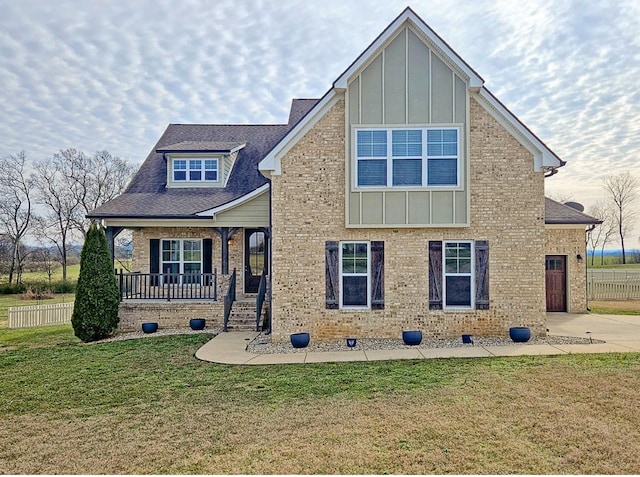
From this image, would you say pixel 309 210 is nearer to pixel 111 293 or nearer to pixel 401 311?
pixel 401 311

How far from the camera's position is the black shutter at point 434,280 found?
11.8 meters

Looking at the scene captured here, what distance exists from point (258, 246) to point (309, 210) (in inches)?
213

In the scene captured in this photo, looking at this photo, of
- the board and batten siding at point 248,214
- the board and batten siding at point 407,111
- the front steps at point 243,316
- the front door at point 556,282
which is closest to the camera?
the board and batten siding at point 407,111

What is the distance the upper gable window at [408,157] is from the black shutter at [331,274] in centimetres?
197

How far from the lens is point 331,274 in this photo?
11.8 meters

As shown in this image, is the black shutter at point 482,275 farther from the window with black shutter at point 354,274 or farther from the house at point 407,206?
the window with black shutter at point 354,274

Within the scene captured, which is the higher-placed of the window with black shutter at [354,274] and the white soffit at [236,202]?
the white soffit at [236,202]

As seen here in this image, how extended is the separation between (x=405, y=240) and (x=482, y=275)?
2.38 meters

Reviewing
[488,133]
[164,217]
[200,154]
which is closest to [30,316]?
[164,217]

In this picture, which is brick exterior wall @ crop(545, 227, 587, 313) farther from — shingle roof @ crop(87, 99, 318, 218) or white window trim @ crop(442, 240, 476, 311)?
shingle roof @ crop(87, 99, 318, 218)

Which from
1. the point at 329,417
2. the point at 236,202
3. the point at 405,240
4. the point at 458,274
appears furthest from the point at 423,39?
the point at 329,417

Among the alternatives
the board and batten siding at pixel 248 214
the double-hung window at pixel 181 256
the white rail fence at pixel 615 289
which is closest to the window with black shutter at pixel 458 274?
the board and batten siding at pixel 248 214

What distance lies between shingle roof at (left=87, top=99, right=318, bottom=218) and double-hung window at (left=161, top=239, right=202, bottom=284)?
153 centimetres

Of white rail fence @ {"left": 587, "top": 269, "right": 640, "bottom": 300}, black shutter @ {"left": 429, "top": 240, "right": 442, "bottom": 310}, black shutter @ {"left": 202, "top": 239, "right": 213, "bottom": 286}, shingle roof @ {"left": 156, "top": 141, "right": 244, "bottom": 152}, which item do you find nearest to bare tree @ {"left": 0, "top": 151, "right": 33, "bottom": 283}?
shingle roof @ {"left": 156, "top": 141, "right": 244, "bottom": 152}
